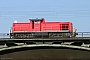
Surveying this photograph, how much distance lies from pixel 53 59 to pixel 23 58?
3.63 m

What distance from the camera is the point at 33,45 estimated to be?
2312cm

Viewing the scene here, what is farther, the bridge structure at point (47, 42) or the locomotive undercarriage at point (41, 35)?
the locomotive undercarriage at point (41, 35)

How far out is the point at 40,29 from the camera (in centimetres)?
3198

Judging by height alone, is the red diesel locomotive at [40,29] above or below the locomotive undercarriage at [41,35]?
above

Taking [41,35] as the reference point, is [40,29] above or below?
above

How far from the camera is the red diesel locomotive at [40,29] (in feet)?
95.9

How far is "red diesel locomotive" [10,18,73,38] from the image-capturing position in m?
29.2

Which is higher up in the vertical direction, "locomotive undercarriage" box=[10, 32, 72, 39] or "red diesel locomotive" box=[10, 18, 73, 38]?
"red diesel locomotive" box=[10, 18, 73, 38]

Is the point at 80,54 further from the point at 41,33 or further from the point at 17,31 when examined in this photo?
the point at 17,31

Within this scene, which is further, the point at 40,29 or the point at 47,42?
the point at 40,29

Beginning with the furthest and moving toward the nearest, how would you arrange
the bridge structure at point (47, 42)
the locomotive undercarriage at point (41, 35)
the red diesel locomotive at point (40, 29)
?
1. the red diesel locomotive at point (40, 29)
2. the locomotive undercarriage at point (41, 35)
3. the bridge structure at point (47, 42)

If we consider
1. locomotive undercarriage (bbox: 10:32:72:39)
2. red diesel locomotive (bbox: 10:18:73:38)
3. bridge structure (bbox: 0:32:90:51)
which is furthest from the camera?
red diesel locomotive (bbox: 10:18:73:38)

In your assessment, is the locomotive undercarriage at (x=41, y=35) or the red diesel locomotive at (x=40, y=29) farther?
the red diesel locomotive at (x=40, y=29)

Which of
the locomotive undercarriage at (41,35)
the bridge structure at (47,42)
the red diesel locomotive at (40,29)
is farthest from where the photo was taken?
the red diesel locomotive at (40,29)
